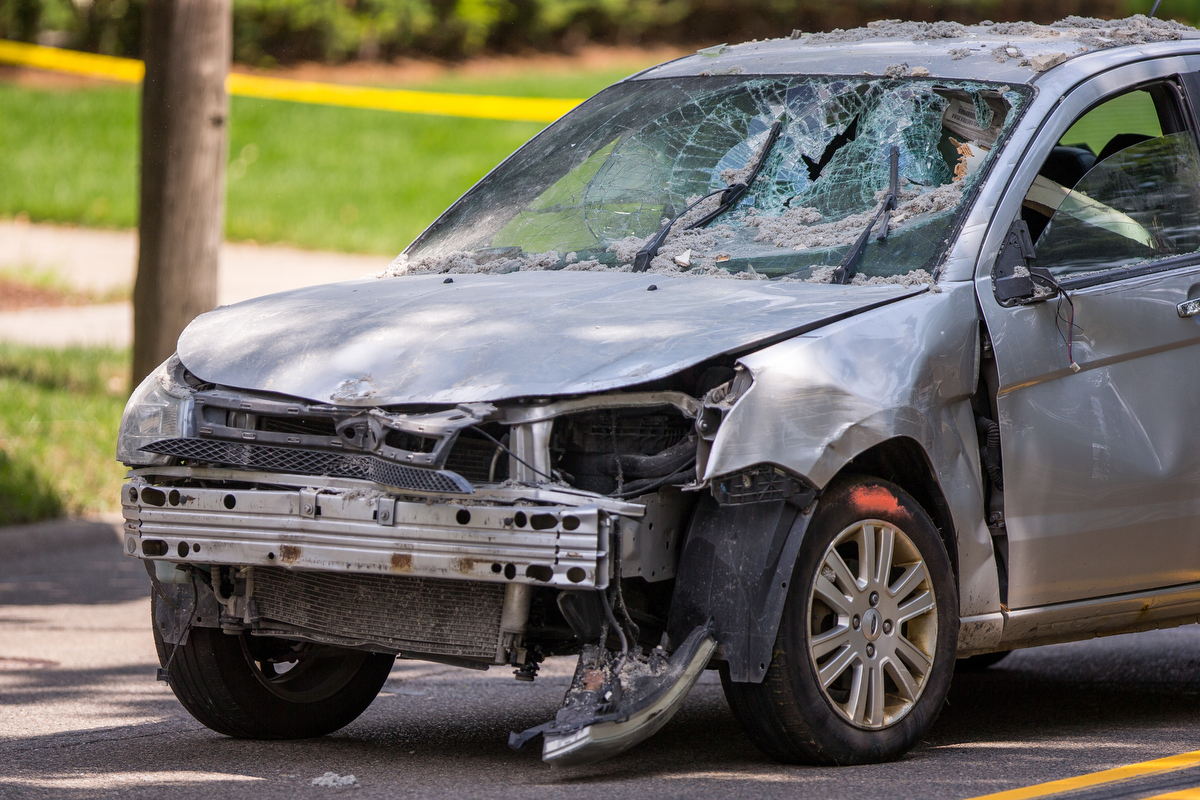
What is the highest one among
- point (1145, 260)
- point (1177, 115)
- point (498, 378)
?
point (1177, 115)

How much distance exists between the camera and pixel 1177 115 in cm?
579

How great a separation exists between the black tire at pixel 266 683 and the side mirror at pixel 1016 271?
2.24 metres

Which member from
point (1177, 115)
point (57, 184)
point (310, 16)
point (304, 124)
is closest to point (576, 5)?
point (310, 16)

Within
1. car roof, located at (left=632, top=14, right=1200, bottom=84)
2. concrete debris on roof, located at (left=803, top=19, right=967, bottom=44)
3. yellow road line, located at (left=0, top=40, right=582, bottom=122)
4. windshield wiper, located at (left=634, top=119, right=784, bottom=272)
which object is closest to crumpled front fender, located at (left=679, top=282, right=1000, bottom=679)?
windshield wiper, located at (left=634, top=119, right=784, bottom=272)

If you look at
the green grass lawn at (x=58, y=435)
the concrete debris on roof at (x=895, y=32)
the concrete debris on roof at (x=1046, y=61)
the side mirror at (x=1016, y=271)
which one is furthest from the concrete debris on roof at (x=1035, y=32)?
the green grass lawn at (x=58, y=435)

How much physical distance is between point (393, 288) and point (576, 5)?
26.5m

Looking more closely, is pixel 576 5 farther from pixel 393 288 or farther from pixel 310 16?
pixel 393 288

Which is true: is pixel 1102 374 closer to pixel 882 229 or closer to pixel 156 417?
pixel 882 229

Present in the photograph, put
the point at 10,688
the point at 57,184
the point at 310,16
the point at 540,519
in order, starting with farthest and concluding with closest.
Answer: the point at 310,16
the point at 57,184
the point at 10,688
the point at 540,519

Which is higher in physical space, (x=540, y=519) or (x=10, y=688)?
(x=540, y=519)

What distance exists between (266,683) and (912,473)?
2044 millimetres

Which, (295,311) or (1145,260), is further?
(1145,260)

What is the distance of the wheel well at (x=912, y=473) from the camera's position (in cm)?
478

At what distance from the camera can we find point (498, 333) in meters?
4.58
